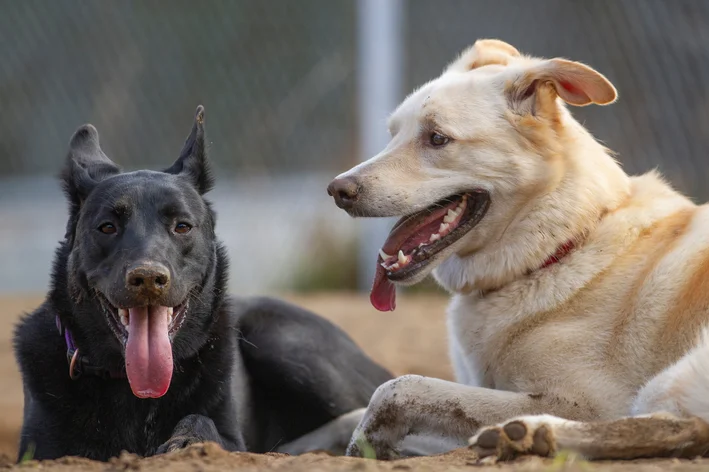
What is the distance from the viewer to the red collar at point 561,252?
138 inches

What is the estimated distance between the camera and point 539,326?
134 inches

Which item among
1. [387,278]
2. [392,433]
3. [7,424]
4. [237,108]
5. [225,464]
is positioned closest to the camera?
[225,464]

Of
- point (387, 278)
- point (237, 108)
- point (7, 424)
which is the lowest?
point (7, 424)

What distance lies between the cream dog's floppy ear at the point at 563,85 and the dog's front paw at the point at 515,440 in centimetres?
126

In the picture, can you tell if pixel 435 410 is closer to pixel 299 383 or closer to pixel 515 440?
pixel 515 440

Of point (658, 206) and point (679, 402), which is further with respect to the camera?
point (658, 206)

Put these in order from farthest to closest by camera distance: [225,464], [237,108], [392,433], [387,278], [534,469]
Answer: [237,108] → [387,278] → [392,433] → [225,464] → [534,469]

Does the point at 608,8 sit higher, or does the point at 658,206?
the point at 608,8

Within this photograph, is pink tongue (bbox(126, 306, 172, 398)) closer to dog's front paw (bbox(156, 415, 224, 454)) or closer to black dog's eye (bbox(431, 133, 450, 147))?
dog's front paw (bbox(156, 415, 224, 454))

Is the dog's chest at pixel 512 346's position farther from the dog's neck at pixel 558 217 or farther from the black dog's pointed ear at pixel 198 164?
the black dog's pointed ear at pixel 198 164

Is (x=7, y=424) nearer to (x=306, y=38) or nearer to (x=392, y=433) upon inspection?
(x=392, y=433)

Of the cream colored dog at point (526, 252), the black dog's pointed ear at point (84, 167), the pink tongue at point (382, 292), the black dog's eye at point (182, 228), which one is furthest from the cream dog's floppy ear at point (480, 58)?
the black dog's pointed ear at point (84, 167)

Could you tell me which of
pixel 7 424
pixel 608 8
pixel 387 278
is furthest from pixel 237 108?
pixel 387 278

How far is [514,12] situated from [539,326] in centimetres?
544
